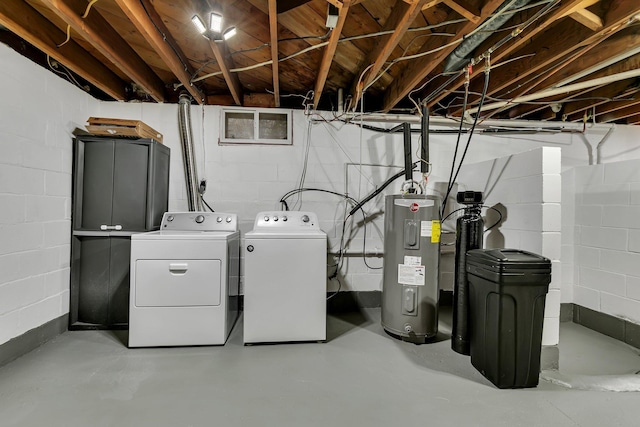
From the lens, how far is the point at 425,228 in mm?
2248

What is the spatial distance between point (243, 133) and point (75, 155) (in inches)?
57.2

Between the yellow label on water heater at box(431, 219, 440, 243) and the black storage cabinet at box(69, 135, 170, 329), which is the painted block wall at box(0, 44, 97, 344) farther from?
the yellow label on water heater at box(431, 219, 440, 243)

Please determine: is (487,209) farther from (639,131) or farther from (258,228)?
(639,131)

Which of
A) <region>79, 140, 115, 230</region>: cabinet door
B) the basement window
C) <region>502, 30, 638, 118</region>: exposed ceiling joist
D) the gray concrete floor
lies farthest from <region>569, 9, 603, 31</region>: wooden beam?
<region>79, 140, 115, 230</region>: cabinet door

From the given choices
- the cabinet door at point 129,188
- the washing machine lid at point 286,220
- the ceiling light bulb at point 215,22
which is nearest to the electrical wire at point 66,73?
the cabinet door at point 129,188

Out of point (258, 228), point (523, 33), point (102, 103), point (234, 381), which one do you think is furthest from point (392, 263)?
point (102, 103)

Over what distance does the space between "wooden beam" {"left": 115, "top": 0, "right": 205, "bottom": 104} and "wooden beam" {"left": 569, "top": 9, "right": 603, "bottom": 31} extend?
254 cm

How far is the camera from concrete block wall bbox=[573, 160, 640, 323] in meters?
2.41

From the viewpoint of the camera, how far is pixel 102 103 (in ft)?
9.33

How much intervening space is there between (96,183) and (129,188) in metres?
0.27

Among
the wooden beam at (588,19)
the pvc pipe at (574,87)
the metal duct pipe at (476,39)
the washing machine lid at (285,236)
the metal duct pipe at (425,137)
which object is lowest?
the washing machine lid at (285,236)

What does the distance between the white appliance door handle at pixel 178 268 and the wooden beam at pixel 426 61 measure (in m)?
2.33

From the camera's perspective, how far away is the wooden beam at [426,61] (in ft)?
5.35

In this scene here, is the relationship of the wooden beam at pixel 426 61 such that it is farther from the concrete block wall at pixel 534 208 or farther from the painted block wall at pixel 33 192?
the painted block wall at pixel 33 192
